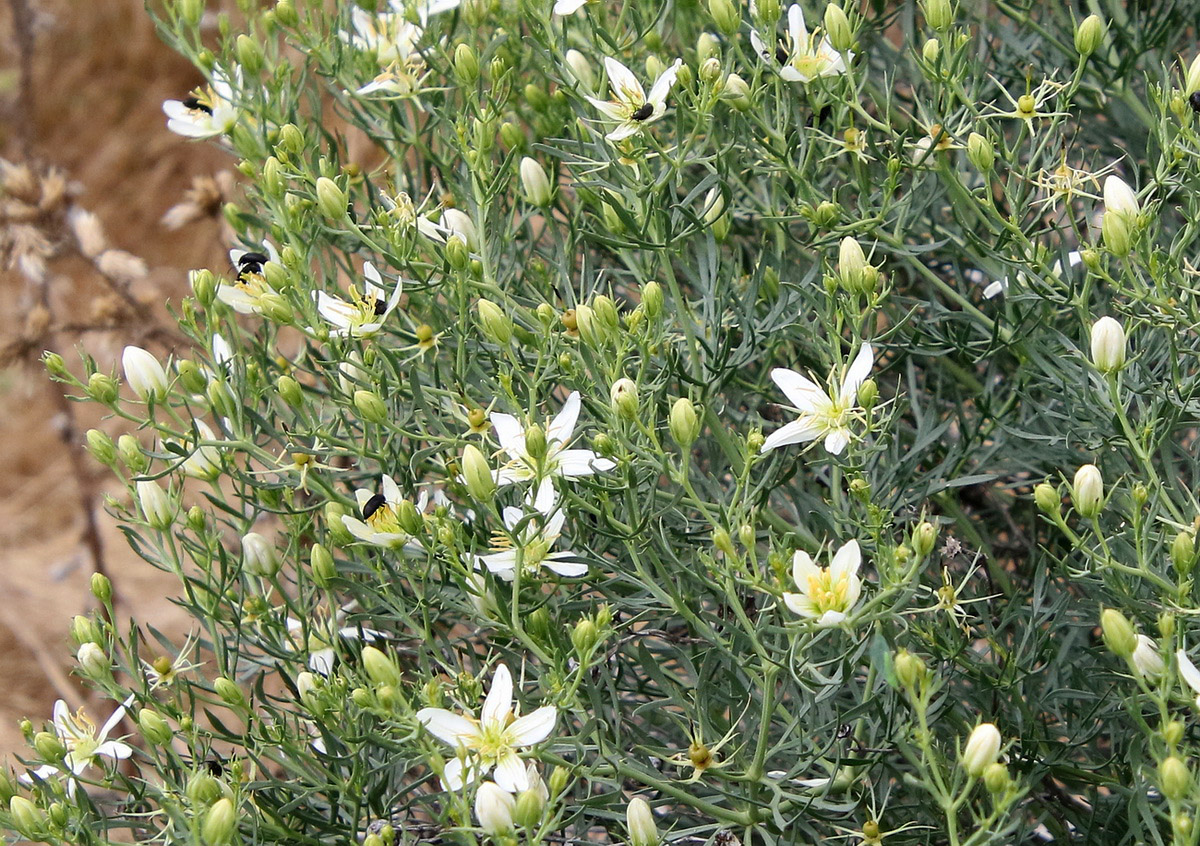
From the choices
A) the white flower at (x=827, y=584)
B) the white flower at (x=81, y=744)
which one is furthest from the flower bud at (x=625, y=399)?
the white flower at (x=81, y=744)

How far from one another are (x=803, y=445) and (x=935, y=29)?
0.70m

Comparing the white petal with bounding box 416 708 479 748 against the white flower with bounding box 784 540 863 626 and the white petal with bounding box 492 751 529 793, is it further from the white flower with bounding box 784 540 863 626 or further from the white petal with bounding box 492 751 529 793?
the white flower with bounding box 784 540 863 626

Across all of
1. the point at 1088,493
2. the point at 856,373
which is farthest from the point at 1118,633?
the point at 856,373

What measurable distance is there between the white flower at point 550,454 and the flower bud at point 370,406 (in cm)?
15

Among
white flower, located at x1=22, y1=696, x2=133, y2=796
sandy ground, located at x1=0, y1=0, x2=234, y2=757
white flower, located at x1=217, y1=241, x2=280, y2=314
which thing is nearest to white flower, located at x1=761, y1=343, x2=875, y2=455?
white flower, located at x1=217, y1=241, x2=280, y2=314

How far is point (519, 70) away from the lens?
88.0 inches

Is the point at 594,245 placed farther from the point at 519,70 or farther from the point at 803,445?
the point at 803,445

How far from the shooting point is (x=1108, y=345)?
1.46 meters

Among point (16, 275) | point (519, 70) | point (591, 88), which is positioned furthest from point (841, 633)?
point (16, 275)

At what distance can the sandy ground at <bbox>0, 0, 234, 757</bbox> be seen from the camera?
161 inches

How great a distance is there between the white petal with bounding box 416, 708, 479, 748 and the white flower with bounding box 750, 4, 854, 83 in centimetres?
97

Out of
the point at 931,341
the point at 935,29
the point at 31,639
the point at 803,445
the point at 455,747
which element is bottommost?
the point at 31,639

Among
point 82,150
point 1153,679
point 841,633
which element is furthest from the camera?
point 82,150

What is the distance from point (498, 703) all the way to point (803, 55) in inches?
39.6
